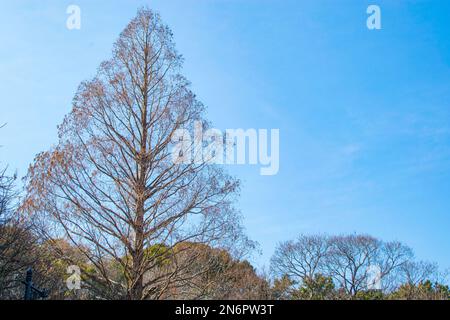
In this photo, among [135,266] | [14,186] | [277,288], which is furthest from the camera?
[277,288]

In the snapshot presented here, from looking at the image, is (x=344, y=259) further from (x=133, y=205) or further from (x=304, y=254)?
(x=133, y=205)

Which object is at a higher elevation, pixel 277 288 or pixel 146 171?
pixel 146 171

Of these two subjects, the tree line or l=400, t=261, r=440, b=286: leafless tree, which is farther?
l=400, t=261, r=440, b=286: leafless tree

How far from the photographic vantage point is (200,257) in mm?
11094

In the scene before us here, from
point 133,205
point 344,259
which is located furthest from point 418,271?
point 133,205

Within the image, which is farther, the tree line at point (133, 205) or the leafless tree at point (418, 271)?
the leafless tree at point (418, 271)

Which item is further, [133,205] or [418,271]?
[418,271]

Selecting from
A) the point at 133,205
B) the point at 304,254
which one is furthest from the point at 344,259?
the point at 133,205
